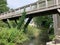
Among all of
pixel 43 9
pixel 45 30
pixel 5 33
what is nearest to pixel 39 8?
pixel 43 9

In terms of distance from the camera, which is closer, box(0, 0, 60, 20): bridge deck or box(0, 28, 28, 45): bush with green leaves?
box(0, 28, 28, 45): bush with green leaves

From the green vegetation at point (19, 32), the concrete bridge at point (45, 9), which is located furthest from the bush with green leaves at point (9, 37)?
the concrete bridge at point (45, 9)

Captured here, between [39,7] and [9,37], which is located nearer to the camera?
[9,37]

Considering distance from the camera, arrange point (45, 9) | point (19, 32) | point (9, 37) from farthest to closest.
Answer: point (19, 32) < point (45, 9) < point (9, 37)

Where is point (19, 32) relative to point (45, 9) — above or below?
below

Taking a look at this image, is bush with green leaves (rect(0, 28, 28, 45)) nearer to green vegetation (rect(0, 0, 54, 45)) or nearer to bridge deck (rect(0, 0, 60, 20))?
green vegetation (rect(0, 0, 54, 45))

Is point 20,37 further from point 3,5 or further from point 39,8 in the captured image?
point 3,5

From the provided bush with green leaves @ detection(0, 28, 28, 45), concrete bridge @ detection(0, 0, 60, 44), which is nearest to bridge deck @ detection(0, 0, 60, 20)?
concrete bridge @ detection(0, 0, 60, 44)

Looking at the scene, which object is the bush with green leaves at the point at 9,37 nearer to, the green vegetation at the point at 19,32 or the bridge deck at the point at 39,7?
the green vegetation at the point at 19,32

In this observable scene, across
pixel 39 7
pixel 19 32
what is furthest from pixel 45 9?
pixel 19 32

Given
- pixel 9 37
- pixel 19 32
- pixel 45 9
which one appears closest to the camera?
pixel 9 37

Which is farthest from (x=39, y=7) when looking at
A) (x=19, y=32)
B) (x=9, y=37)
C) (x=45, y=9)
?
(x=9, y=37)

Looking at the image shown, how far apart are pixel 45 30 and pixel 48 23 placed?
1.88 metres

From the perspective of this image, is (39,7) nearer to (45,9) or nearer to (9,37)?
(45,9)
